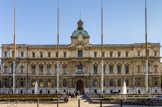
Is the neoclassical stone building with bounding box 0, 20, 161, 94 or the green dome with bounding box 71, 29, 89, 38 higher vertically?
the green dome with bounding box 71, 29, 89, 38

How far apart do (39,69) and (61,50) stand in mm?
9731

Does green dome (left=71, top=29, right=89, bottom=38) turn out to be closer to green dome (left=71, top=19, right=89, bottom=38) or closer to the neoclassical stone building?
green dome (left=71, top=19, right=89, bottom=38)

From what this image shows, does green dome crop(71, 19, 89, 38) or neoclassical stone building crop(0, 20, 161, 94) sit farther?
green dome crop(71, 19, 89, 38)

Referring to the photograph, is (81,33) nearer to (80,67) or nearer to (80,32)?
(80,32)

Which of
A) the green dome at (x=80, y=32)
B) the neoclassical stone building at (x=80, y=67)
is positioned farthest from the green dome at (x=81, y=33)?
the neoclassical stone building at (x=80, y=67)

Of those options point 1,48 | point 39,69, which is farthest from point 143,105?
point 1,48

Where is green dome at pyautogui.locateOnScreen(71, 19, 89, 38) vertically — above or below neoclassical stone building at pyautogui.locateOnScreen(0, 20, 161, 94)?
above

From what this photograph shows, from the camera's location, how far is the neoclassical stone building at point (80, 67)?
78.3 metres

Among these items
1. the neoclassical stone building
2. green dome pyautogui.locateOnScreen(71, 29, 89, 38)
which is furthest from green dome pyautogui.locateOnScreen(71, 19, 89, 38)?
the neoclassical stone building

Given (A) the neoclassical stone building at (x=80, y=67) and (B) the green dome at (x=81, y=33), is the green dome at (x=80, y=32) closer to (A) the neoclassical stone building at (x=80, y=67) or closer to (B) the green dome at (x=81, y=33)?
(B) the green dome at (x=81, y=33)

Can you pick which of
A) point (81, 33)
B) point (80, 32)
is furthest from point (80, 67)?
point (80, 32)

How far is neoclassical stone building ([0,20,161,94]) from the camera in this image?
257 ft

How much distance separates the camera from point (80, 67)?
79.2 m

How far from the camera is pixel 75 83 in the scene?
78250 mm
